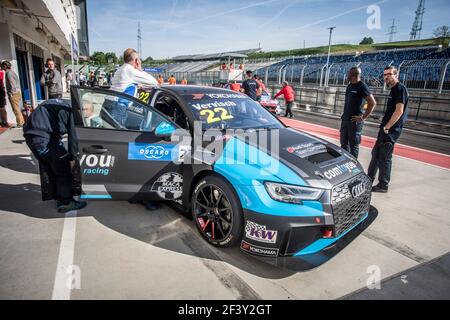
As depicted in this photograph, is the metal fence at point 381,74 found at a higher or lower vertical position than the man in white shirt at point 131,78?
higher

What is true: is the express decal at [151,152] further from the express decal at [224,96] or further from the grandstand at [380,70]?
the grandstand at [380,70]

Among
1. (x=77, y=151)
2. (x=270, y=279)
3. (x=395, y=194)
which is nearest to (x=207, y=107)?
(x=77, y=151)

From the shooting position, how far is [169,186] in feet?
10.7

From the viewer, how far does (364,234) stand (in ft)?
11.0

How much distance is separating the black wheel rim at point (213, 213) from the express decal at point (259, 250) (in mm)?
211

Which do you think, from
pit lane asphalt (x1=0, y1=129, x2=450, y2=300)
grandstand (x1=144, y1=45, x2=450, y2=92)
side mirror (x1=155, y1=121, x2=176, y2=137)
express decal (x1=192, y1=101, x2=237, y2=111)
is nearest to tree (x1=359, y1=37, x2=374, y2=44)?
grandstand (x1=144, y1=45, x2=450, y2=92)

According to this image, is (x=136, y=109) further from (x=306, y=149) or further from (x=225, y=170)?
(x=306, y=149)

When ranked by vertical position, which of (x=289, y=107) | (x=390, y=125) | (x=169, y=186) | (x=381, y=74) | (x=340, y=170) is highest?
(x=381, y=74)

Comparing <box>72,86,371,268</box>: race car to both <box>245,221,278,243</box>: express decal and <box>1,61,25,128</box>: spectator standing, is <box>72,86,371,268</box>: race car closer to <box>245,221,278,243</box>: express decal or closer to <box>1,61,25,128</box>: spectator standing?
<box>245,221,278,243</box>: express decal

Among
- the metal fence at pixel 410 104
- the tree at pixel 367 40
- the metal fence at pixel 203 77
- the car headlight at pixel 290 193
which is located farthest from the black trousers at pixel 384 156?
the tree at pixel 367 40

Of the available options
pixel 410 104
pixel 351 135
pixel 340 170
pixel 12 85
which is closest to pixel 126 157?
pixel 340 170

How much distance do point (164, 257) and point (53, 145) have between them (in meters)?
1.94

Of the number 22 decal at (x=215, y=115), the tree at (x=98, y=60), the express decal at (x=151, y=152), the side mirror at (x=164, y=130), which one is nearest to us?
the side mirror at (x=164, y=130)

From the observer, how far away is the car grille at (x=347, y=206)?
8.25ft
